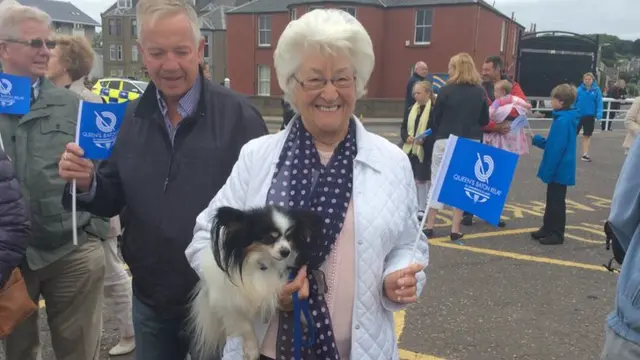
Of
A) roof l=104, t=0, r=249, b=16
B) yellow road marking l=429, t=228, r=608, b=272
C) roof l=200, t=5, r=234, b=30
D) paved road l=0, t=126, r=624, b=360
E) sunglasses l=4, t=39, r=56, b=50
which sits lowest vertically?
paved road l=0, t=126, r=624, b=360

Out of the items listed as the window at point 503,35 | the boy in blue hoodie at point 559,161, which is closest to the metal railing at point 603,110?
the boy in blue hoodie at point 559,161

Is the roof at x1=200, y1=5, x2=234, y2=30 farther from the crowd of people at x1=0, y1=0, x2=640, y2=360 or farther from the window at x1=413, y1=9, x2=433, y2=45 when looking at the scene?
the crowd of people at x1=0, y1=0, x2=640, y2=360

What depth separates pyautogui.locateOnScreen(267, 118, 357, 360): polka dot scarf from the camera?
1.92m

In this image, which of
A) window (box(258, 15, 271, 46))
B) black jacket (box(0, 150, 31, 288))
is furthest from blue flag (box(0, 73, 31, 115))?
window (box(258, 15, 271, 46))

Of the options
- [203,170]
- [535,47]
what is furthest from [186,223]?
[535,47]

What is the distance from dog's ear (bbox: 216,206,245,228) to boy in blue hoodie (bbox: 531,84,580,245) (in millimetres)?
6152

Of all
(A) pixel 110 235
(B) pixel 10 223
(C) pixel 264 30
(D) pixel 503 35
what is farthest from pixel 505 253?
(D) pixel 503 35

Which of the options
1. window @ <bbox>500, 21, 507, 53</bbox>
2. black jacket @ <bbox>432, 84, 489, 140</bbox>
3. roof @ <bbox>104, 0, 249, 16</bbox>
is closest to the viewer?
black jacket @ <bbox>432, 84, 489, 140</bbox>

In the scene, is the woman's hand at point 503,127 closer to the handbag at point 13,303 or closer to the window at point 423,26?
the handbag at point 13,303

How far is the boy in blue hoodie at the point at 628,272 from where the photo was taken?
85.3 inches

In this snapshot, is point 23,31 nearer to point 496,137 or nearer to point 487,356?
point 487,356

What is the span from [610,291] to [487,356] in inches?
85.9

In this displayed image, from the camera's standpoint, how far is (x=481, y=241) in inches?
281

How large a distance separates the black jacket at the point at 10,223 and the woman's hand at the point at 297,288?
1.39 metres
